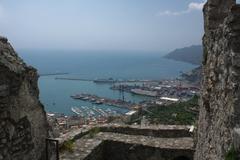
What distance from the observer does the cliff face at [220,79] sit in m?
4.94

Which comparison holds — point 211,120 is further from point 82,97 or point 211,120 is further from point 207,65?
point 82,97

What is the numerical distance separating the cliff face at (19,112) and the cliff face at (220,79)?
8.58 feet

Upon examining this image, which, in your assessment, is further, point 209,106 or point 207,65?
point 207,65

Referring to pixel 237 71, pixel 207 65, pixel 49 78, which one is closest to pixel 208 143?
pixel 207 65

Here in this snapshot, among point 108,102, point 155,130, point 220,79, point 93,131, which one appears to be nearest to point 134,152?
point 155,130

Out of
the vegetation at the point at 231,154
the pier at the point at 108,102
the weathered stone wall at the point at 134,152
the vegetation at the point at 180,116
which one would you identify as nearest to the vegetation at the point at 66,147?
the weathered stone wall at the point at 134,152

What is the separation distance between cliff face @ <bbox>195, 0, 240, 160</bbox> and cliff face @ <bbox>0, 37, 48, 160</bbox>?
103 inches

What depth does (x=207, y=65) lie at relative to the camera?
7.49 metres

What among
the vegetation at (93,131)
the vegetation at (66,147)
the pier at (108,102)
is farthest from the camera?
the pier at (108,102)

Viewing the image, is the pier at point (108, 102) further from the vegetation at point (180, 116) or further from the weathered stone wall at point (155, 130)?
the weathered stone wall at point (155, 130)

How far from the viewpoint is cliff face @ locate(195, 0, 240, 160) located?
4941 mm

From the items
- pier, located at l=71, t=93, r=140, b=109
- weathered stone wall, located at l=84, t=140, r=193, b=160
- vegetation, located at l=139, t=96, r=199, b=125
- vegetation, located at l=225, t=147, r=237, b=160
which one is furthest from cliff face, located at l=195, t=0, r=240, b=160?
pier, located at l=71, t=93, r=140, b=109

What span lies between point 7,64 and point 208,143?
3.86 meters

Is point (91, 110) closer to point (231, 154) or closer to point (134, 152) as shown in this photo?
point (134, 152)
